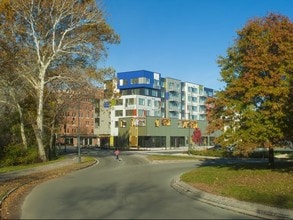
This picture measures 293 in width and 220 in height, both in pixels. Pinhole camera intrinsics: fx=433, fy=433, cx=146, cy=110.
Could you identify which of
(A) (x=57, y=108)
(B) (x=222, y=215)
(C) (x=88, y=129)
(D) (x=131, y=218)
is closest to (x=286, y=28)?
(B) (x=222, y=215)

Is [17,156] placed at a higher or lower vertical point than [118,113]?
lower

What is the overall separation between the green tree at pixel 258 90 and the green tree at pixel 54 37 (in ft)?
49.9

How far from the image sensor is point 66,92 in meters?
43.8

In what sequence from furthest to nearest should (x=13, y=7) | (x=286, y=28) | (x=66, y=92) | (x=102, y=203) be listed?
(x=66, y=92), (x=13, y=7), (x=286, y=28), (x=102, y=203)

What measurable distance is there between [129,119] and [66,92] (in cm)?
4721

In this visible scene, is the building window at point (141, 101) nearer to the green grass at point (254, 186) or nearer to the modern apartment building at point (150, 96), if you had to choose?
the modern apartment building at point (150, 96)

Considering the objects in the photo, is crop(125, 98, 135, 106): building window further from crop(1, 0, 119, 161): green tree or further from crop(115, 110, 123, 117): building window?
crop(1, 0, 119, 161): green tree

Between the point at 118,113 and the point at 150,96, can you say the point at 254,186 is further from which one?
the point at 150,96

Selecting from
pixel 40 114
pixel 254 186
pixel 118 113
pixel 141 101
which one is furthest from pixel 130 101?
pixel 254 186

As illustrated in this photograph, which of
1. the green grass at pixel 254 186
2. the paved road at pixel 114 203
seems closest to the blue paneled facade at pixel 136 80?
the green grass at pixel 254 186

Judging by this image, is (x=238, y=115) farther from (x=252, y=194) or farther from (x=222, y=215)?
(x=222, y=215)

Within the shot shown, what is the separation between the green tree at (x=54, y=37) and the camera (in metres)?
37.2

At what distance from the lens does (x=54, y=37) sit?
38719 millimetres

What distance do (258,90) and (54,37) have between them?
68.7 feet
